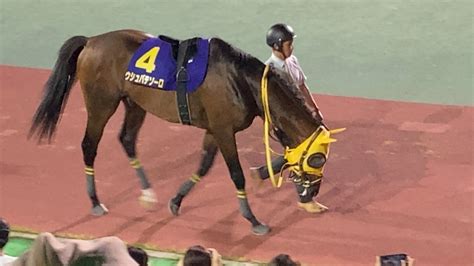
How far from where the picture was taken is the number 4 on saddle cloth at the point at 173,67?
15.5ft

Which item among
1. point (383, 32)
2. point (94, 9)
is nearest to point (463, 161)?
point (383, 32)

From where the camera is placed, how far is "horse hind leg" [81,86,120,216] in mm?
4984

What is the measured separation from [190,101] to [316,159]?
29.2 inches

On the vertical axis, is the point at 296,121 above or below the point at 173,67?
below

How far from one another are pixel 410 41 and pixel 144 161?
3.12 meters

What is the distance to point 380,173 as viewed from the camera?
18.4ft

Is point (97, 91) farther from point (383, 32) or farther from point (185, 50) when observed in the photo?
point (383, 32)

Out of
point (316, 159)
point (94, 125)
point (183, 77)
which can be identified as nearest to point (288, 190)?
point (316, 159)

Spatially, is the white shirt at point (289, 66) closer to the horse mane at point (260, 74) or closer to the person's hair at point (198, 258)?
the horse mane at point (260, 74)

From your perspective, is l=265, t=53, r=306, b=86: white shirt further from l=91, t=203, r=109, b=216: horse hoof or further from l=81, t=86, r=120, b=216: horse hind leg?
l=91, t=203, r=109, b=216: horse hoof

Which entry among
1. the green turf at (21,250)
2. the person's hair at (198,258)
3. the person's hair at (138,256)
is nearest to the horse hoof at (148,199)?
the green turf at (21,250)

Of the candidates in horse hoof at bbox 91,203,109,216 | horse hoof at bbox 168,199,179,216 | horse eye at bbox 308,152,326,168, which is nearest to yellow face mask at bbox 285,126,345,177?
horse eye at bbox 308,152,326,168

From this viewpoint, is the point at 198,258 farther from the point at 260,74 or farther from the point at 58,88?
the point at 58,88

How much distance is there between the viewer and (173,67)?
15.7ft
